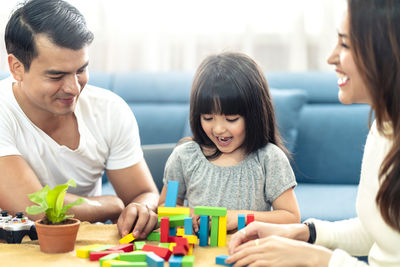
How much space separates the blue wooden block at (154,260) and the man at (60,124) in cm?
44

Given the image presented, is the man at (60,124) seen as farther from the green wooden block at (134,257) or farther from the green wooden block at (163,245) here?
the green wooden block at (134,257)

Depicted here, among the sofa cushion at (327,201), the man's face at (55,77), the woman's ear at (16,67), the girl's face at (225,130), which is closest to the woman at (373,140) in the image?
the girl's face at (225,130)

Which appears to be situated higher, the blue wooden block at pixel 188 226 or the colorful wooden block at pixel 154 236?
the blue wooden block at pixel 188 226

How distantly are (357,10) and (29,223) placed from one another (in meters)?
0.88

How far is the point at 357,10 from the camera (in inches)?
39.0

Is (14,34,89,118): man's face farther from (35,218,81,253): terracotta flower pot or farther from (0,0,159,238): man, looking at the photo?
(35,218,81,253): terracotta flower pot

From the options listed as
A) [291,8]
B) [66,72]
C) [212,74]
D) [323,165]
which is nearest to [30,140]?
[66,72]

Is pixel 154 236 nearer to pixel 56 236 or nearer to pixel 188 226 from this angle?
pixel 188 226

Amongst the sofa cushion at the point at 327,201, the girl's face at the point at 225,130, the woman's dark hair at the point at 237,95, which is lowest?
the sofa cushion at the point at 327,201

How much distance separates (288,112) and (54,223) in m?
1.77

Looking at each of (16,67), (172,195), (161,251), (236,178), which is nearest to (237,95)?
(236,178)

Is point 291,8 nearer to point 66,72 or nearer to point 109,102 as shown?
point 109,102

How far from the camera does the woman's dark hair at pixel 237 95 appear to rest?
4.94ft

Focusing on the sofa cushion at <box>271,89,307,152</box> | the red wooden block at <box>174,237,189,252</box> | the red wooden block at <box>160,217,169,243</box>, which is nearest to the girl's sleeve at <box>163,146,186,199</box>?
the red wooden block at <box>160,217,169,243</box>
